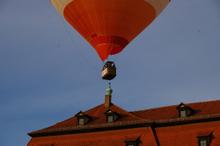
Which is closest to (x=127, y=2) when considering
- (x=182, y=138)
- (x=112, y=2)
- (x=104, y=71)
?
(x=112, y=2)

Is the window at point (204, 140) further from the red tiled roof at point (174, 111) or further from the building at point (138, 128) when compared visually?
the red tiled roof at point (174, 111)

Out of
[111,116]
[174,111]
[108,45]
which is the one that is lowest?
[108,45]

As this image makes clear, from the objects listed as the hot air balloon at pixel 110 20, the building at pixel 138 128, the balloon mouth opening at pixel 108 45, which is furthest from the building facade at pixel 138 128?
the balloon mouth opening at pixel 108 45

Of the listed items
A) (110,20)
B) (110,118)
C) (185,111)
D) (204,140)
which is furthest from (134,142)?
A: (110,20)

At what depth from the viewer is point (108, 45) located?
4488cm

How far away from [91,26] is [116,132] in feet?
61.4

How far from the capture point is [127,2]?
4447cm

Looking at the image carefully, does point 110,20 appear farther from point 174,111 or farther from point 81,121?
point 81,121

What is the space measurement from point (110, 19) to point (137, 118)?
18671 mm

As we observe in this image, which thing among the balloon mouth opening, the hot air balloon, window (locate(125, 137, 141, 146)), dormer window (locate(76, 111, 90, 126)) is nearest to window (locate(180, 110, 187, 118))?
window (locate(125, 137, 141, 146))

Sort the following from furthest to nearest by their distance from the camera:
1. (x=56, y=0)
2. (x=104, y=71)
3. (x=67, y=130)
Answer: (x=67, y=130) → (x=56, y=0) → (x=104, y=71)

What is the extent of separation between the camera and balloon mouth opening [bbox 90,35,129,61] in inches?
1767

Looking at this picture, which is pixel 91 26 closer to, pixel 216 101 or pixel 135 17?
pixel 135 17

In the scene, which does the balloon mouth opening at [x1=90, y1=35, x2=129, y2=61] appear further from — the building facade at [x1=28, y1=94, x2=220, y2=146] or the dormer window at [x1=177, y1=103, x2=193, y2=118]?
the dormer window at [x1=177, y1=103, x2=193, y2=118]
